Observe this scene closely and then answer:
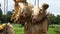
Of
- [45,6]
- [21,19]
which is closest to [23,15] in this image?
[21,19]

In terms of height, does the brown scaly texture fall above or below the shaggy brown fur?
above

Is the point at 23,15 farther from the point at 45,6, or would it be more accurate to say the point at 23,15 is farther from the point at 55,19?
the point at 55,19

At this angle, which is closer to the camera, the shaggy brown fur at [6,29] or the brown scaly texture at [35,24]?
the brown scaly texture at [35,24]

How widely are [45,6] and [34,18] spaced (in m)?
0.13

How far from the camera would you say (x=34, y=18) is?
235 cm

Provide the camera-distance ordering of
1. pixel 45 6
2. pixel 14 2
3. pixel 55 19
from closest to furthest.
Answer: pixel 45 6 → pixel 14 2 → pixel 55 19

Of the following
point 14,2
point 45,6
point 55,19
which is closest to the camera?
point 45,6

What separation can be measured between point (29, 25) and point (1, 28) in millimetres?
355

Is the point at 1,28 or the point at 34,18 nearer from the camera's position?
the point at 34,18

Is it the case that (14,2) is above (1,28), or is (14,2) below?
above

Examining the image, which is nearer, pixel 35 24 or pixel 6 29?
pixel 35 24

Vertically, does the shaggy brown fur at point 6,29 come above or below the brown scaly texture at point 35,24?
below

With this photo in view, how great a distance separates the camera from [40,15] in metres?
2.37

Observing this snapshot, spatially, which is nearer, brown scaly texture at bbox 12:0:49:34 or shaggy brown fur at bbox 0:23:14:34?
brown scaly texture at bbox 12:0:49:34
